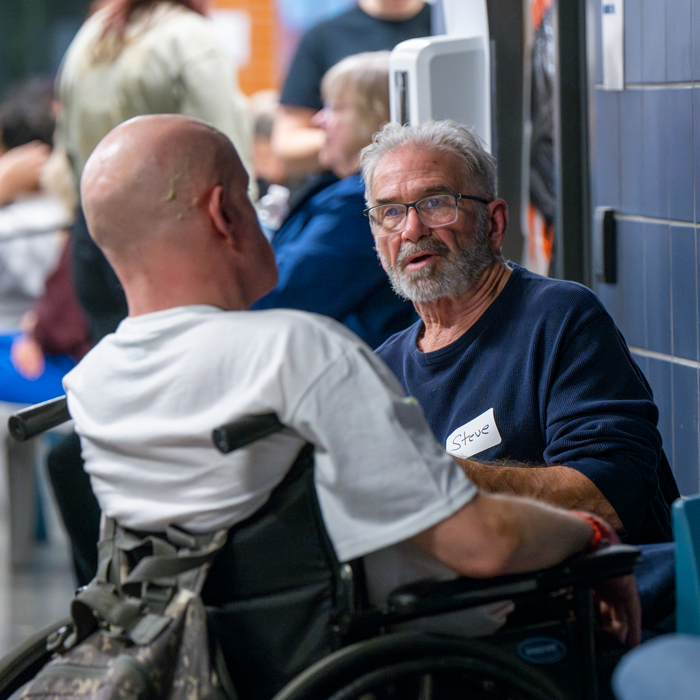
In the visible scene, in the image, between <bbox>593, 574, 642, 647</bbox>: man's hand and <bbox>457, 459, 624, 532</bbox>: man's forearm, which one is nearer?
<bbox>593, 574, 642, 647</bbox>: man's hand

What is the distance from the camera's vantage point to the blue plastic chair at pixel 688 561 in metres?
1.41

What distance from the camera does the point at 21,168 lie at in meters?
5.36

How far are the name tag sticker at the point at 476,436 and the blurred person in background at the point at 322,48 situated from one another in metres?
2.48

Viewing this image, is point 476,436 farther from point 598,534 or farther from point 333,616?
point 333,616

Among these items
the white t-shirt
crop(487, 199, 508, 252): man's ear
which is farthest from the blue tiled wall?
the white t-shirt

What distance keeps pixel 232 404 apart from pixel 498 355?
824 mm

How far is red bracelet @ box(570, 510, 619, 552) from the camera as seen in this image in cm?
150

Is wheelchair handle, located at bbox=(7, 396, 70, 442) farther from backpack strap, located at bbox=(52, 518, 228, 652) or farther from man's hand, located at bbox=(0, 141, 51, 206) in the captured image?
man's hand, located at bbox=(0, 141, 51, 206)

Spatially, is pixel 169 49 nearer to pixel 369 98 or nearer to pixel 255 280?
pixel 369 98

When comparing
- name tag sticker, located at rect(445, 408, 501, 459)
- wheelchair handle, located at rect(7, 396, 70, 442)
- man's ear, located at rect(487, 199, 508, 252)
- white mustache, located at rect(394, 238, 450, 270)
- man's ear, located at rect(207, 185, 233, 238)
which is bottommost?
name tag sticker, located at rect(445, 408, 501, 459)

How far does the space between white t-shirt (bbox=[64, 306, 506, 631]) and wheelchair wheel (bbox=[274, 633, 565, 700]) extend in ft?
0.40

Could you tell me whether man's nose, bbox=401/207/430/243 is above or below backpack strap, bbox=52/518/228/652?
above

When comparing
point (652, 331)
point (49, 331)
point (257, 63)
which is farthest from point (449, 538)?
point (257, 63)

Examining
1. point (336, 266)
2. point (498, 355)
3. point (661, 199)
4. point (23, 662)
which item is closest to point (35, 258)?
point (336, 266)
